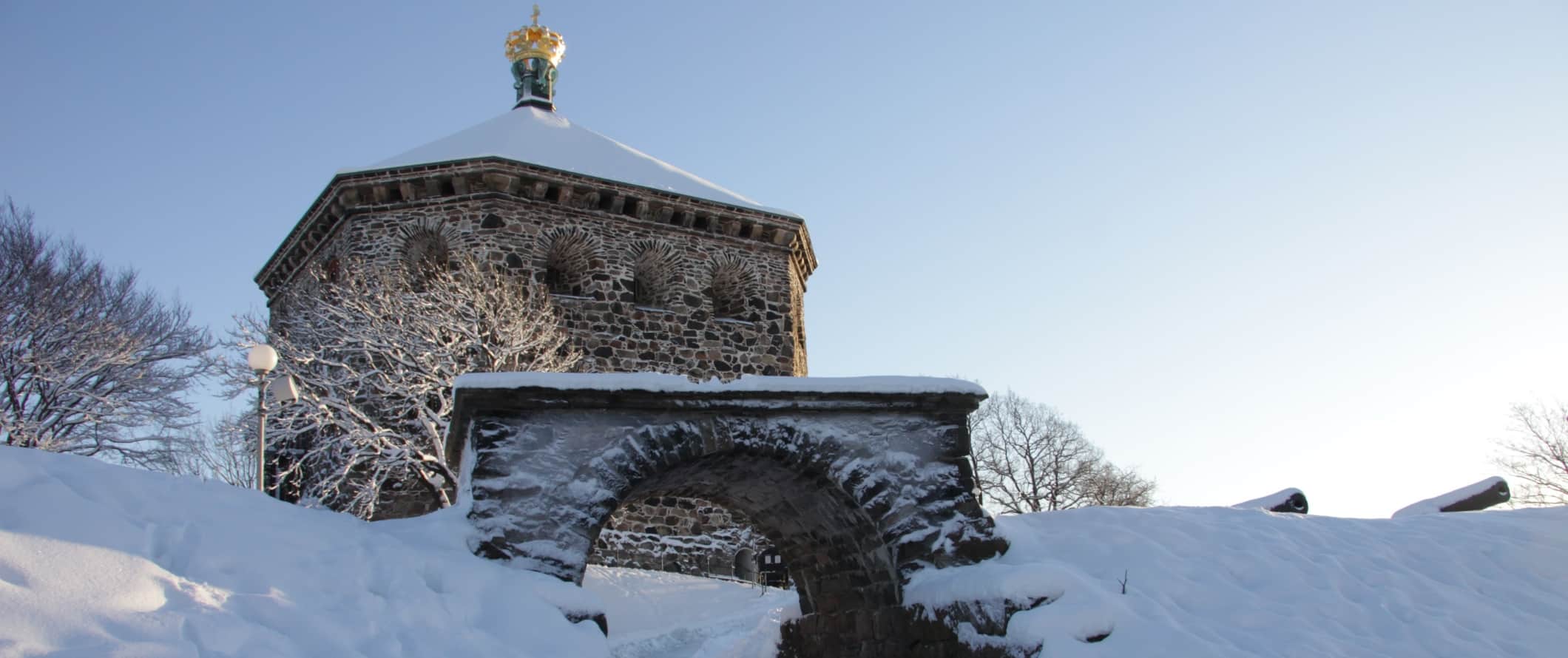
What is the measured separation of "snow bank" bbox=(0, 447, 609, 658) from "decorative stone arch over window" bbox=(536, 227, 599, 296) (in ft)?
33.2

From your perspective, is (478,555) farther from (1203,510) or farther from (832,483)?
(1203,510)

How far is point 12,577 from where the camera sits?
3947mm

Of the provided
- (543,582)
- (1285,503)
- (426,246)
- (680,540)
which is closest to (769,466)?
(543,582)

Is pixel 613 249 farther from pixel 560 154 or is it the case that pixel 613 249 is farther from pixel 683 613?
pixel 683 613

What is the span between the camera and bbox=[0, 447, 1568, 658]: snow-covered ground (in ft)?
13.6

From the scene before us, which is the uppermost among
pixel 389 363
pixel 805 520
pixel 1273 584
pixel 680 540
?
pixel 389 363

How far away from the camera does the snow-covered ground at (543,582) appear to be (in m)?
4.15

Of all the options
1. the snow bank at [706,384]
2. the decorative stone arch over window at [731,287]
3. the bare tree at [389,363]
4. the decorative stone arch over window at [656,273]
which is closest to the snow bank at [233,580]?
the snow bank at [706,384]

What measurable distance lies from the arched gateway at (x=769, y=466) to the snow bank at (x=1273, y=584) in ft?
1.19

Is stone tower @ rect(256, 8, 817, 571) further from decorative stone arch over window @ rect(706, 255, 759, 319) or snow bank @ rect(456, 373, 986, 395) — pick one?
snow bank @ rect(456, 373, 986, 395)

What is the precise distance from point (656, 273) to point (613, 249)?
0.80m

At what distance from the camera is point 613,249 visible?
53.0 ft

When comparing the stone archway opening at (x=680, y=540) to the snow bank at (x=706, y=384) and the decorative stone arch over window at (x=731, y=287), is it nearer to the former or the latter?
the decorative stone arch over window at (x=731, y=287)

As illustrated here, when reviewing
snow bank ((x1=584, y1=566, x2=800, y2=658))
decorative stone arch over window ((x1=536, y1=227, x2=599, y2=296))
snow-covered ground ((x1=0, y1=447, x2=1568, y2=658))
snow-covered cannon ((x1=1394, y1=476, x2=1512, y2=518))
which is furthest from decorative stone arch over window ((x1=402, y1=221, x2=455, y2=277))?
snow-covered cannon ((x1=1394, y1=476, x2=1512, y2=518))
